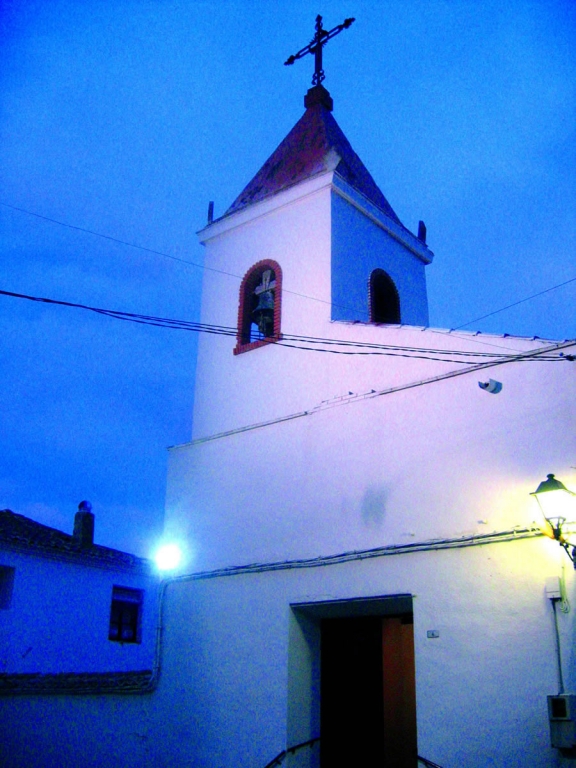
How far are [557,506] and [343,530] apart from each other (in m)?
3.11

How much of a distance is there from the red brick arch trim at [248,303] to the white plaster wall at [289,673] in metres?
3.82

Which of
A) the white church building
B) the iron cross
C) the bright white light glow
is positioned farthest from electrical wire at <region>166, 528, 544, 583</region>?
the iron cross

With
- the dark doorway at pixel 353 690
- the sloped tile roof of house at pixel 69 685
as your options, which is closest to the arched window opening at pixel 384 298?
the dark doorway at pixel 353 690

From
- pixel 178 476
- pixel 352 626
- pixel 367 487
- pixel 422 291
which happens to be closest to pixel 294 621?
pixel 352 626

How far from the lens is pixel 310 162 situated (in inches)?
540

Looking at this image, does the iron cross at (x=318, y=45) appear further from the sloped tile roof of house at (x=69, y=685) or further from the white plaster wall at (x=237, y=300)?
the sloped tile roof of house at (x=69, y=685)

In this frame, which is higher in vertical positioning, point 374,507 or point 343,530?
point 374,507

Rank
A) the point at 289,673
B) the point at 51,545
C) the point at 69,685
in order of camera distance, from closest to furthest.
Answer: the point at 289,673 < the point at 69,685 < the point at 51,545

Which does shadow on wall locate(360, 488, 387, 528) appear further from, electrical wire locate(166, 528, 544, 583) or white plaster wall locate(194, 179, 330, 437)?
white plaster wall locate(194, 179, 330, 437)

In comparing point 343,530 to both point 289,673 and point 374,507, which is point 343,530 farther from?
point 289,673

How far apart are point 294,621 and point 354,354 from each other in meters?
3.81

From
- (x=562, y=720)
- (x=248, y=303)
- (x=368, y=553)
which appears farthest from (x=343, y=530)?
(x=248, y=303)

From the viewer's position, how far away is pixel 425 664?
8.64 m

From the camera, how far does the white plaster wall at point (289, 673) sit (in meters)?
7.84
